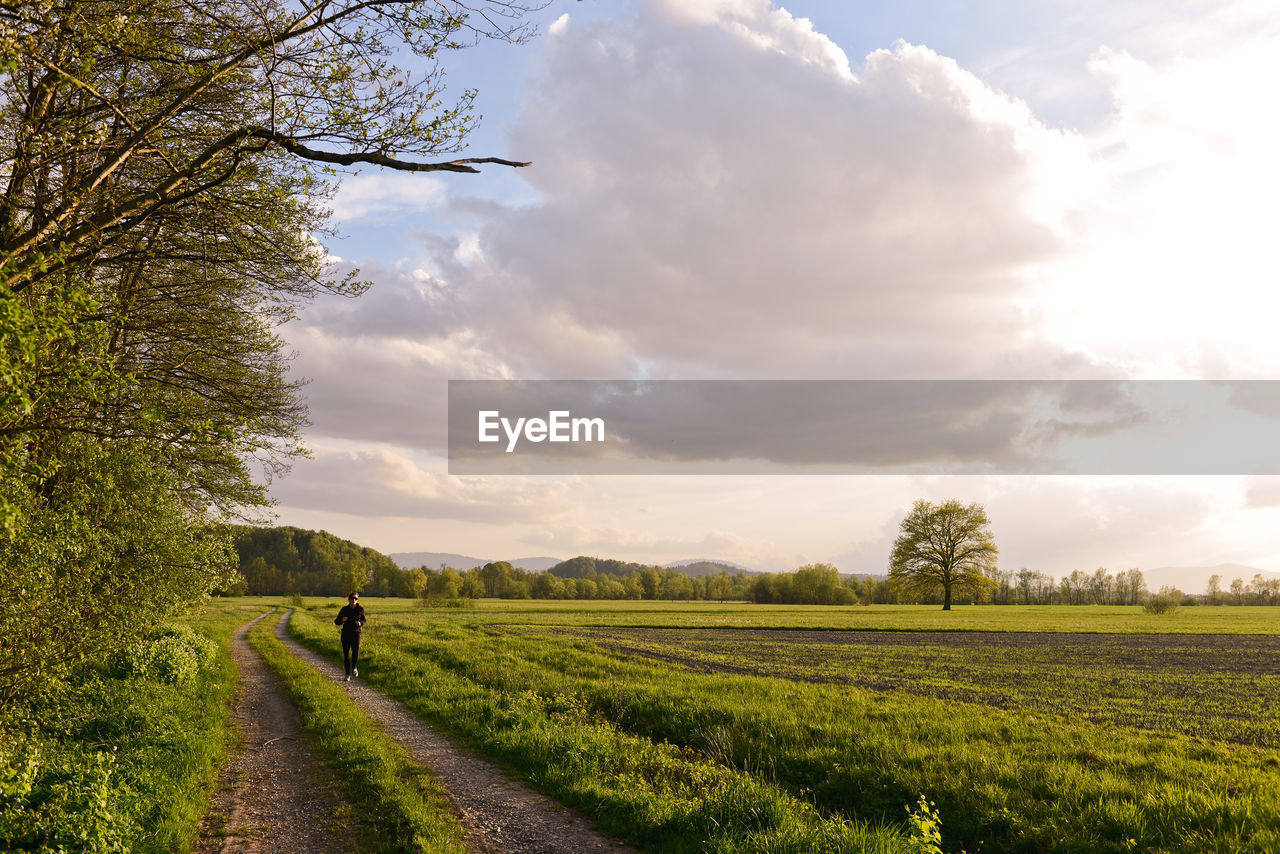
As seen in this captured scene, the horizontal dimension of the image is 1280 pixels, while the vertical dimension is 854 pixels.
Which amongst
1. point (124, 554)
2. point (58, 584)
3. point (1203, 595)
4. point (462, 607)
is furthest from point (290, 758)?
point (1203, 595)

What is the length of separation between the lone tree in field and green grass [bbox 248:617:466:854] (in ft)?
262

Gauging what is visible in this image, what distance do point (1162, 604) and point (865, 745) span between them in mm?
90836

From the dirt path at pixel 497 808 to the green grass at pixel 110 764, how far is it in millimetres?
3169

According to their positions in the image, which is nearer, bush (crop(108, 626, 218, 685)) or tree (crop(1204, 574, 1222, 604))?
bush (crop(108, 626, 218, 685))

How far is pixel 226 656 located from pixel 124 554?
44.9 ft

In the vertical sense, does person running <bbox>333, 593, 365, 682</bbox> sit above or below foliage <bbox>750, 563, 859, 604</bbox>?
above

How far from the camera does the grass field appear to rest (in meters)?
8.77

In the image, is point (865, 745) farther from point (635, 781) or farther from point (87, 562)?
point (87, 562)

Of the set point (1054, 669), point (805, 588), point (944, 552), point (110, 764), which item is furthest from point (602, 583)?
point (110, 764)

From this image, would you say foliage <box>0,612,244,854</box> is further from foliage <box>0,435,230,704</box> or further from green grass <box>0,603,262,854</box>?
foliage <box>0,435,230,704</box>

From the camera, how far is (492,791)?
9.85 m

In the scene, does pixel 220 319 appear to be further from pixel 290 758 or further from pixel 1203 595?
pixel 1203 595

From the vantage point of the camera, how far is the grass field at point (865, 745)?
8.77 metres

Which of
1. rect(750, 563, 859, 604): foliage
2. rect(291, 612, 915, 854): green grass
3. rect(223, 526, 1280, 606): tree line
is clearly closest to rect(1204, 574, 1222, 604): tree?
rect(223, 526, 1280, 606): tree line
